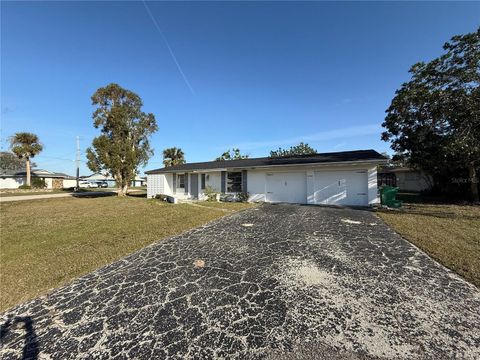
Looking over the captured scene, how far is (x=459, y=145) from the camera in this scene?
11094 millimetres

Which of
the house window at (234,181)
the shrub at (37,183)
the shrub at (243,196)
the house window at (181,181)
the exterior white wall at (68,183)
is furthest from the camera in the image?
the exterior white wall at (68,183)

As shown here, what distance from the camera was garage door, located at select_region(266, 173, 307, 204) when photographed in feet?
45.4

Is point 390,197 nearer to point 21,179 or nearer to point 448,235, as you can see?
point 448,235

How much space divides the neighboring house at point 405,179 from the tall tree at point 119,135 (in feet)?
95.2

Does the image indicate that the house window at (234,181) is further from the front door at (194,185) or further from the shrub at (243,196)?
the front door at (194,185)

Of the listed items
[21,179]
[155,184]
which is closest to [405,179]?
[155,184]

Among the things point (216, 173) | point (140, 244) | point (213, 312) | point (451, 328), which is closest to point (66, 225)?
point (140, 244)

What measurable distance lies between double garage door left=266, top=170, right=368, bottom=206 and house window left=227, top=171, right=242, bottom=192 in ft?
7.30

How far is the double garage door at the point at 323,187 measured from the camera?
12281 millimetres

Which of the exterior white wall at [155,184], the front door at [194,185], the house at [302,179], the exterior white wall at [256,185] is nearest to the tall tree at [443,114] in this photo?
the house at [302,179]

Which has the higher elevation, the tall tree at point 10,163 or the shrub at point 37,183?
the tall tree at point 10,163

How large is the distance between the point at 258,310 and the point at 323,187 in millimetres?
11292

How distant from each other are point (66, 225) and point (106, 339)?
8.07 metres

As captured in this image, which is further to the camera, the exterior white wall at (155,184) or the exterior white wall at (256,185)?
the exterior white wall at (155,184)
